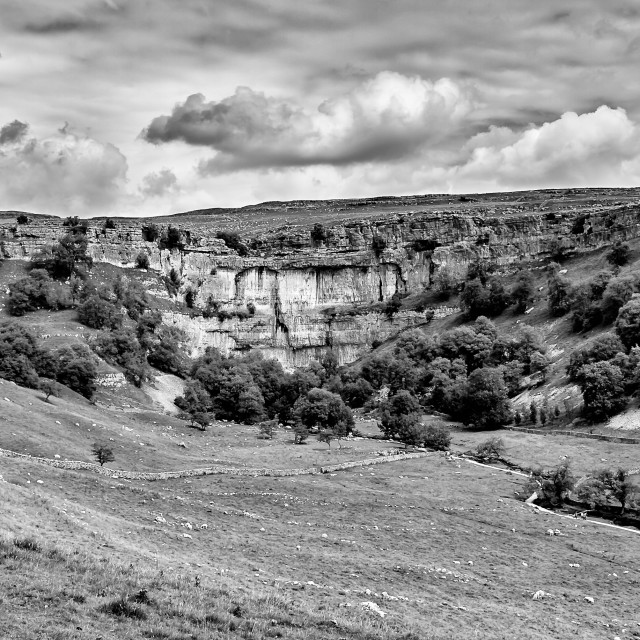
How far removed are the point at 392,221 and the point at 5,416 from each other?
423ft

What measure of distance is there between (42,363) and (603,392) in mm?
65578

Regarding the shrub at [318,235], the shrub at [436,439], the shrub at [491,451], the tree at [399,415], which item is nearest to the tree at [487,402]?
the tree at [399,415]

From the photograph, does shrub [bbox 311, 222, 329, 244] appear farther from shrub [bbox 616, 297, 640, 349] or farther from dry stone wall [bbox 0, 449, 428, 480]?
dry stone wall [bbox 0, 449, 428, 480]

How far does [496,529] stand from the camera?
47406 mm

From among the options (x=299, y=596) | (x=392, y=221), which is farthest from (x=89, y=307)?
(x=299, y=596)

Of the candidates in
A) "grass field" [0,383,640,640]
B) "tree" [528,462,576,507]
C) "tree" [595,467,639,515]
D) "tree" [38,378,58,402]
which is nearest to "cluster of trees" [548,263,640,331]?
"grass field" [0,383,640,640]

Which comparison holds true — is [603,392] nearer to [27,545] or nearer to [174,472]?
[174,472]

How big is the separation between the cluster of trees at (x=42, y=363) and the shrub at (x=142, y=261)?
56.3m

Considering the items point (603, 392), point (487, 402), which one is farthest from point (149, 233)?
point (603, 392)

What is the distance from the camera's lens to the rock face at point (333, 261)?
156750 millimetres

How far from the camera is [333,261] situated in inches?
6949

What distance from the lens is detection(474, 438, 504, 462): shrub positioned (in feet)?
264

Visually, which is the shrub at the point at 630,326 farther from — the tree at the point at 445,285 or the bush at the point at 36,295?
the bush at the point at 36,295

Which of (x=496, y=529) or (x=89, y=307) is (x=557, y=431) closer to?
(x=496, y=529)
